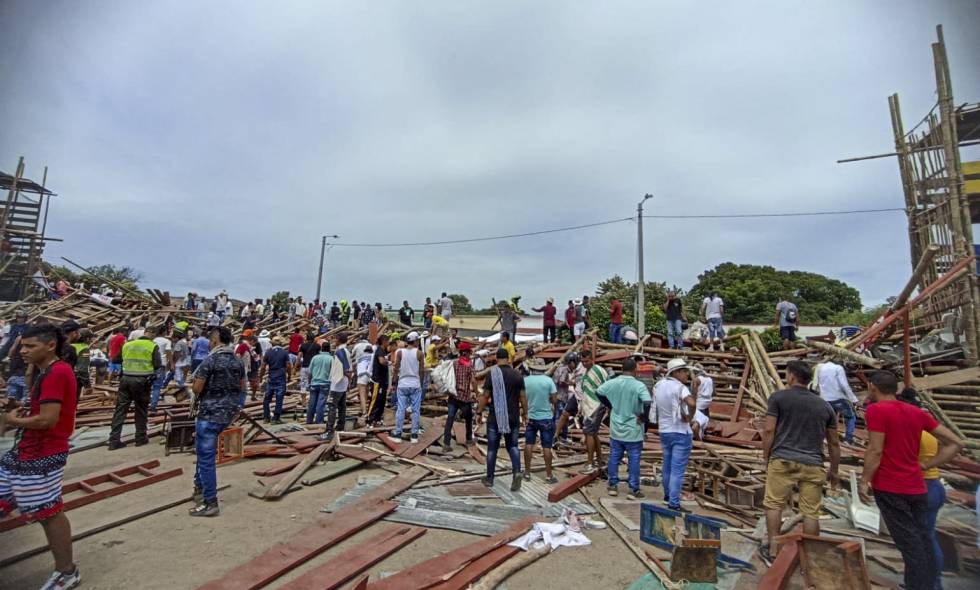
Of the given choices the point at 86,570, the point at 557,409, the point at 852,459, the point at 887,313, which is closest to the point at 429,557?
the point at 86,570

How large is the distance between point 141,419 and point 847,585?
10004 millimetres

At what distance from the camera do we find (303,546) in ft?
14.0

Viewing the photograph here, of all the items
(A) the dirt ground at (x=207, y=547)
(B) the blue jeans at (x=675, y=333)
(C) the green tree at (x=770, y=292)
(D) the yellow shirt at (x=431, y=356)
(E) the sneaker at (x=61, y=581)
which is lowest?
(A) the dirt ground at (x=207, y=547)

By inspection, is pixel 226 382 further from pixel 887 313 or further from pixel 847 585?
pixel 887 313

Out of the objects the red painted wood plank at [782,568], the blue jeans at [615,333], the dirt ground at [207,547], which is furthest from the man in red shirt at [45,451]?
the blue jeans at [615,333]

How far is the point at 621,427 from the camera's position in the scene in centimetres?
627

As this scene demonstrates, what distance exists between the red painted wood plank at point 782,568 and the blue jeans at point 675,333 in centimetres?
1101

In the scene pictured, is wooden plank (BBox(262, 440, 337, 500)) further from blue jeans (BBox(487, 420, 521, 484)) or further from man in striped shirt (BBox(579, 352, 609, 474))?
man in striped shirt (BBox(579, 352, 609, 474))

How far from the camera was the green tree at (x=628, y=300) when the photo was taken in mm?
26047

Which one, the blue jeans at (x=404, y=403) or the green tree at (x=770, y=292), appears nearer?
the blue jeans at (x=404, y=403)

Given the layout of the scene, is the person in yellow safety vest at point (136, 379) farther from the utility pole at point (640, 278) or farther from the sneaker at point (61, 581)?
the utility pole at point (640, 278)

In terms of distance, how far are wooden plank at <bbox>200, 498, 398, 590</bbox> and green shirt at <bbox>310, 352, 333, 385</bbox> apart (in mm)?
4319

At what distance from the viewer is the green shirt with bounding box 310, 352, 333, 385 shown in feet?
30.7

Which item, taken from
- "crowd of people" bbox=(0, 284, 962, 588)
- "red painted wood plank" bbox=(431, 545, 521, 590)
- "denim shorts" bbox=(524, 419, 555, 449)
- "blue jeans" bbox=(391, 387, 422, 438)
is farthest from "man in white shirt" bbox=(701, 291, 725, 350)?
"red painted wood plank" bbox=(431, 545, 521, 590)
